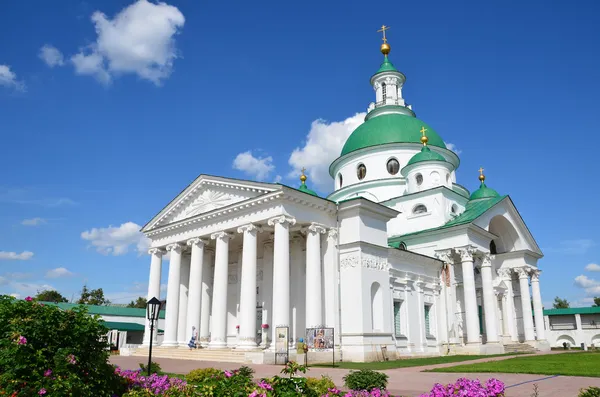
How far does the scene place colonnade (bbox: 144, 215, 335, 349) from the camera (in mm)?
25562

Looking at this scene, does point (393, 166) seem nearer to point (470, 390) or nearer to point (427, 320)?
point (427, 320)

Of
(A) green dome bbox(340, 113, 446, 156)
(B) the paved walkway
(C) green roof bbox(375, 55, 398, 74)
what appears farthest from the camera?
(C) green roof bbox(375, 55, 398, 74)

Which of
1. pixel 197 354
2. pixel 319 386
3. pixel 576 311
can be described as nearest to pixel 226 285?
pixel 197 354

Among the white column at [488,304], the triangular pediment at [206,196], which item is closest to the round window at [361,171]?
the white column at [488,304]

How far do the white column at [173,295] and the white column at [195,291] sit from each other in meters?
1.35

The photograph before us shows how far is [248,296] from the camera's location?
26.1 metres

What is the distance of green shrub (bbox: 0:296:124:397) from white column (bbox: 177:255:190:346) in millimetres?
22756

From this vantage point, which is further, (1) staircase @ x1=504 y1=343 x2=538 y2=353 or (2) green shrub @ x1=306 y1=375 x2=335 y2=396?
(1) staircase @ x1=504 y1=343 x2=538 y2=353

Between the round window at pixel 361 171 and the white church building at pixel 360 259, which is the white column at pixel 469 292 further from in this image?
the round window at pixel 361 171

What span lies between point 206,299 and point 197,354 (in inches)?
260

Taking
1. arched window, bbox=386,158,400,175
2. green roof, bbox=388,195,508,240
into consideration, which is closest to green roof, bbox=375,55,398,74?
arched window, bbox=386,158,400,175

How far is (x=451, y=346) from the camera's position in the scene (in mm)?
32844

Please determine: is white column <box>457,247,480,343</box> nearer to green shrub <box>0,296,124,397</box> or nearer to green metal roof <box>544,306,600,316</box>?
green shrub <box>0,296,124,397</box>

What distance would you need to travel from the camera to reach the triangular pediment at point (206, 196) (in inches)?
1095
